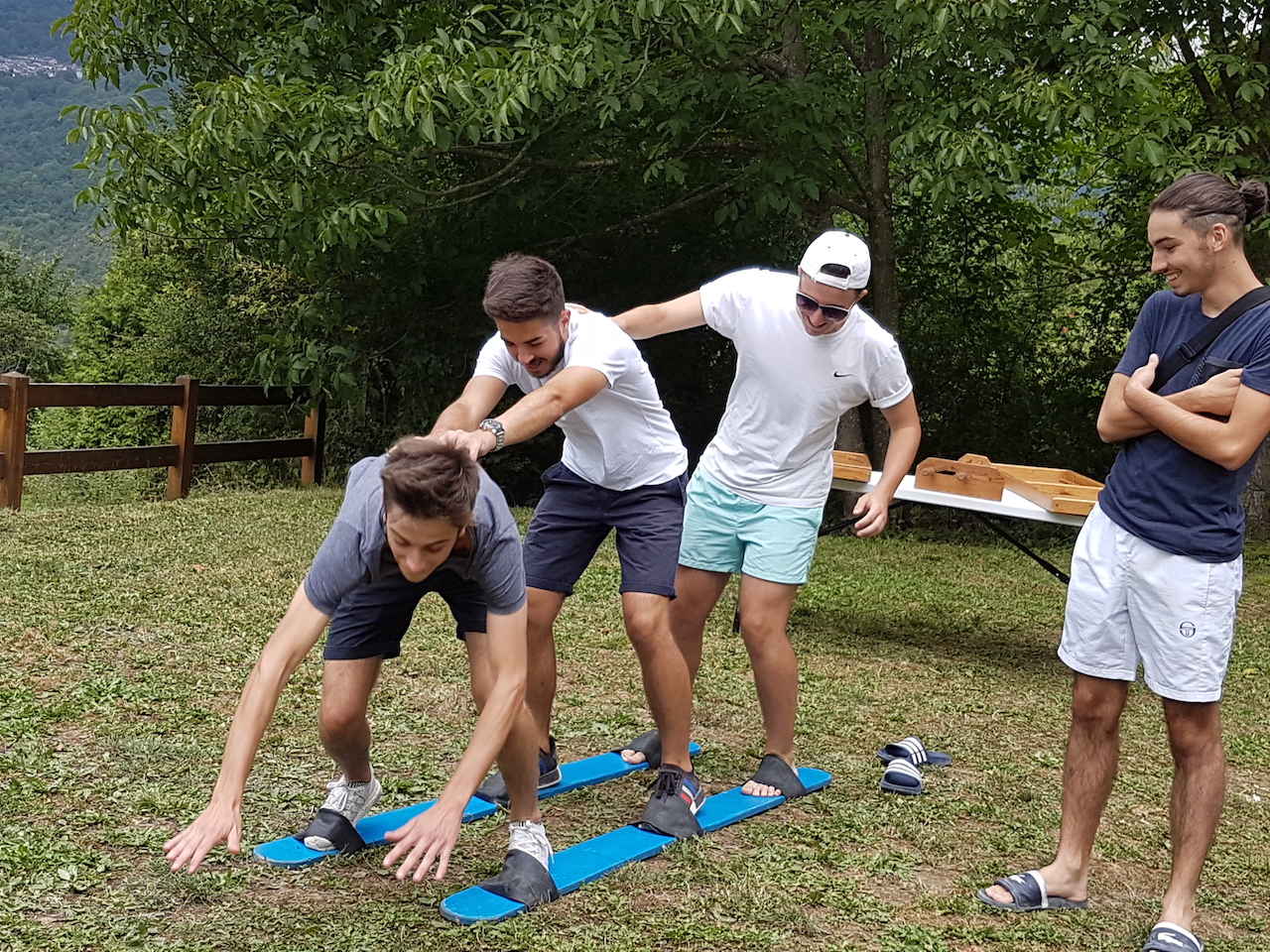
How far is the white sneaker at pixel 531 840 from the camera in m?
3.49

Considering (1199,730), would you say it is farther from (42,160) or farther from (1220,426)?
(42,160)

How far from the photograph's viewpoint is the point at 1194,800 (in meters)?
3.32

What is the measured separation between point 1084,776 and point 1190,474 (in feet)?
3.01

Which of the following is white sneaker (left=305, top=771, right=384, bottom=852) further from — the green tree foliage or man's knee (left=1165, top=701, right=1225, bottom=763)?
the green tree foliage

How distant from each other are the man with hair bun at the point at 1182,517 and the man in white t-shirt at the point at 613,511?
1274 millimetres

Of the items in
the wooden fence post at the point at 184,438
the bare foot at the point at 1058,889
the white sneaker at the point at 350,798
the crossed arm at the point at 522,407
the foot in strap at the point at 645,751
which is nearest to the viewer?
the crossed arm at the point at 522,407

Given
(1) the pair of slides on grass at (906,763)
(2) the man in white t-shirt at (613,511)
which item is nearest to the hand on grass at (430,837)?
(2) the man in white t-shirt at (613,511)

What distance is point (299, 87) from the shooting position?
8.84 m

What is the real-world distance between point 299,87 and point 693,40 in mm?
2833

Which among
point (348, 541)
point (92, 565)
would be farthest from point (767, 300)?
point (92, 565)

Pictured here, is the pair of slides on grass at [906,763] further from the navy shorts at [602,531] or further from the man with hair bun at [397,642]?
the man with hair bun at [397,642]

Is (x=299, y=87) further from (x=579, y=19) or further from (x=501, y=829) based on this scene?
(x=501, y=829)

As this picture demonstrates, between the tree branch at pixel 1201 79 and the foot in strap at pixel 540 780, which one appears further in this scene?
the tree branch at pixel 1201 79

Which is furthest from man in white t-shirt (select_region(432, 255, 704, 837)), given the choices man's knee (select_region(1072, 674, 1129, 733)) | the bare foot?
man's knee (select_region(1072, 674, 1129, 733))
